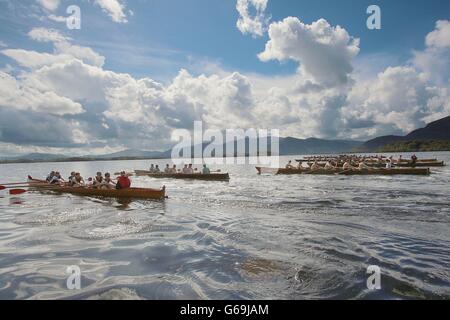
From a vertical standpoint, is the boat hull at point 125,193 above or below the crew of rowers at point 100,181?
below

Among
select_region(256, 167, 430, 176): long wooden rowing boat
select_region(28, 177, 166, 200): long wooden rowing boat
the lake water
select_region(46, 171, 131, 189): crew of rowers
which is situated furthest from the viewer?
select_region(256, 167, 430, 176): long wooden rowing boat

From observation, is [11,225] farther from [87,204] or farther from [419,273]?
[419,273]

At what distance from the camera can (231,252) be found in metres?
9.88

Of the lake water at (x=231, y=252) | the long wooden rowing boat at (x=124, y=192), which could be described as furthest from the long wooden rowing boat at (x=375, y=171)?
the long wooden rowing boat at (x=124, y=192)

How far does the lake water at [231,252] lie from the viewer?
23.2 feet

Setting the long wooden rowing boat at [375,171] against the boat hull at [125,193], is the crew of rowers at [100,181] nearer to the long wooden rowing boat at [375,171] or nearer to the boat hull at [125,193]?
the boat hull at [125,193]

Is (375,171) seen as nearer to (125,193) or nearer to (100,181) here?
(125,193)

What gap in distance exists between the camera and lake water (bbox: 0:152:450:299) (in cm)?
→ 708

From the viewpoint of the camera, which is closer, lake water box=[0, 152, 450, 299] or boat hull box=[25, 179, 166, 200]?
lake water box=[0, 152, 450, 299]

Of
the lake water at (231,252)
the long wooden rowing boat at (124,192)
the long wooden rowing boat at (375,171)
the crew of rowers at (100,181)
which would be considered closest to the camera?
the lake water at (231,252)

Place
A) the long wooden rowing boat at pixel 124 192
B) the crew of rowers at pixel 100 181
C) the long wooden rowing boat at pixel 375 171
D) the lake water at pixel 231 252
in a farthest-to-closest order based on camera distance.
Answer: the long wooden rowing boat at pixel 375 171
the crew of rowers at pixel 100 181
the long wooden rowing boat at pixel 124 192
the lake water at pixel 231 252

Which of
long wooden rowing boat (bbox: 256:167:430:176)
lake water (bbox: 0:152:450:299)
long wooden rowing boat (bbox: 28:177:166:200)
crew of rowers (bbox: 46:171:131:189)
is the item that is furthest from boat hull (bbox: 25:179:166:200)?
long wooden rowing boat (bbox: 256:167:430:176)

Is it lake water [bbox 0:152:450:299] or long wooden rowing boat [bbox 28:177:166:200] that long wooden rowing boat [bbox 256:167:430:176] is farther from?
long wooden rowing boat [bbox 28:177:166:200]
